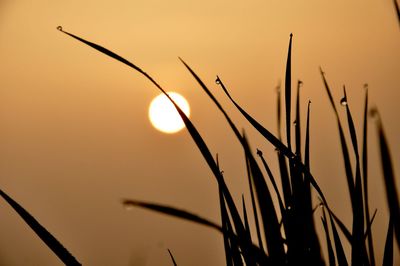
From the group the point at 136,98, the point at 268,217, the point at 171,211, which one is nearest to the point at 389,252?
the point at 268,217

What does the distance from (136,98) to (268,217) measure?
7.30 meters

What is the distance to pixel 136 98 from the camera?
24.5ft

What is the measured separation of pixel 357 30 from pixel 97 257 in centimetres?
644

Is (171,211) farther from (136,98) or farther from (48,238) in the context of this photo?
(136,98)

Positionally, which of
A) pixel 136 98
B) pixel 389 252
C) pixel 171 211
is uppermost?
pixel 136 98

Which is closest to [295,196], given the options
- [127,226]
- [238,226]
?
[238,226]

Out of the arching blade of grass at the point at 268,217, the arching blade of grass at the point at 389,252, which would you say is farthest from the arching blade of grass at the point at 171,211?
the arching blade of grass at the point at 389,252

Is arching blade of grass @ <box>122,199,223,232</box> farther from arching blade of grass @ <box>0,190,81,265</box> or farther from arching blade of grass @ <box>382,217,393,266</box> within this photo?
arching blade of grass @ <box>382,217,393,266</box>

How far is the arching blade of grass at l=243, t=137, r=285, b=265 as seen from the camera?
357 mm

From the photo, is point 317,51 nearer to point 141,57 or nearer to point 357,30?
point 357,30

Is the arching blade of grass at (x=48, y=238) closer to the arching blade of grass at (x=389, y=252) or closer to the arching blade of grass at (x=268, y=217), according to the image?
the arching blade of grass at (x=268, y=217)

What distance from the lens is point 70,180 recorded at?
8.70 meters

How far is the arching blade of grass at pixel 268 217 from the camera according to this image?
357 mm

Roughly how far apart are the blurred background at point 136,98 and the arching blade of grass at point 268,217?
2.96 metres
